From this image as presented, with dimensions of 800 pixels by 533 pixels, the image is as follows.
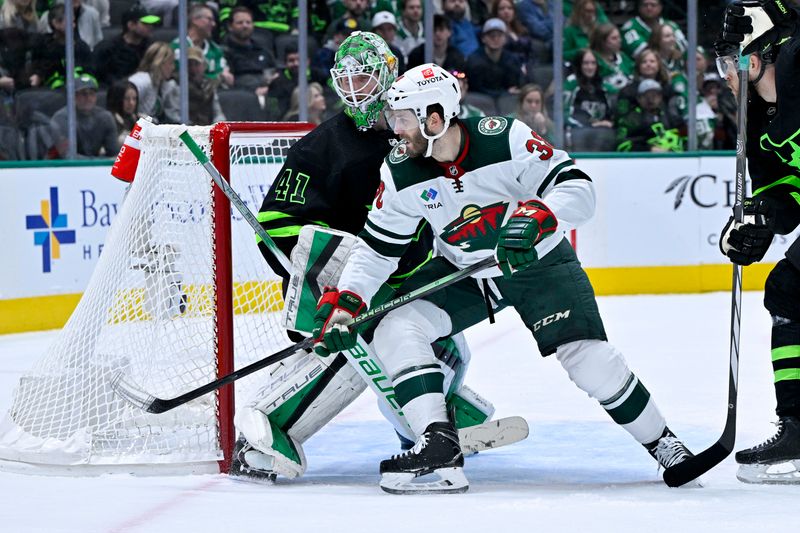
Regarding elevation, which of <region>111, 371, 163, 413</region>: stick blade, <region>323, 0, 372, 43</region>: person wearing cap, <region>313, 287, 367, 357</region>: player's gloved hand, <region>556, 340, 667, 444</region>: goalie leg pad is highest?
<region>323, 0, 372, 43</region>: person wearing cap

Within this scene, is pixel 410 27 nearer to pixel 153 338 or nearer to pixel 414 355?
pixel 153 338

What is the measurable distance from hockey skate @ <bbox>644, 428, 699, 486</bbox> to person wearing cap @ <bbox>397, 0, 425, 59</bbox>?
3.96 m

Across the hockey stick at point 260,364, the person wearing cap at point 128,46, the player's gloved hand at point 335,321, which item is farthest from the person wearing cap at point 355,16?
the player's gloved hand at point 335,321

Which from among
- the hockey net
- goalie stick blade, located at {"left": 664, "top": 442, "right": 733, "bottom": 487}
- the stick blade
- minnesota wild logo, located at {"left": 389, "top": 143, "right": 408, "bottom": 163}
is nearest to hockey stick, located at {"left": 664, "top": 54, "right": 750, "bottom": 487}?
goalie stick blade, located at {"left": 664, "top": 442, "right": 733, "bottom": 487}

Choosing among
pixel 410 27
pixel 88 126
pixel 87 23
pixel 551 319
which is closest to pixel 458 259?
pixel 551 319

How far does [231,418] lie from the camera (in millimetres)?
3104

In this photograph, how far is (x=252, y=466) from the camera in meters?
2.97

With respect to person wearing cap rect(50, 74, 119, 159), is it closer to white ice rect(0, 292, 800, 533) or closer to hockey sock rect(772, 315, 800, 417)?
white ice rect(0, 292, 800, 533)

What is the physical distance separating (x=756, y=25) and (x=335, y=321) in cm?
110

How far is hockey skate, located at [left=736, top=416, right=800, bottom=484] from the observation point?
2.80 metres

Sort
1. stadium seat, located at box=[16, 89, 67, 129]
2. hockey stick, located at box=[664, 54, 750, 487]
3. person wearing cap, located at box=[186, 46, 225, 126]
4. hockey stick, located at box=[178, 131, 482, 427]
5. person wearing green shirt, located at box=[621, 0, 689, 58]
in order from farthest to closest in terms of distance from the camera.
A: person wearing green shirt, located at box=[621, 0, 689, 58] → person wearing cap, located at box=[186, 46, 225, 126] → stadium seat, located at box=[16, 89, 67, 129] → hockey stick, located at box=[178, 131, 482, 427] → hockey stick, located at box=[664, 54, 750, 487]

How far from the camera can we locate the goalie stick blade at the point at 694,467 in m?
2.75

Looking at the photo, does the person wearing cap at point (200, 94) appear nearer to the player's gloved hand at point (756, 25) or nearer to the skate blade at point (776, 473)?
the player's gloved hand at point (756, 25)

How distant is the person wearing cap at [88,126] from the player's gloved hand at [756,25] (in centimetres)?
374
